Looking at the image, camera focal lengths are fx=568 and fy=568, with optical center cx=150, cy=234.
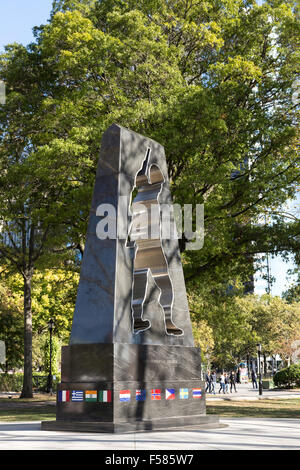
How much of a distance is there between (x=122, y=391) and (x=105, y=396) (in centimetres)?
36

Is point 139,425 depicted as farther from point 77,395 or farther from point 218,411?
point 218,411

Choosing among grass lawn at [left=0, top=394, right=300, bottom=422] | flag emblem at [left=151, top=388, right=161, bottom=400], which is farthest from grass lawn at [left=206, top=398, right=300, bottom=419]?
flag emblem at [left=151, top=388, right=161, bottom=400]

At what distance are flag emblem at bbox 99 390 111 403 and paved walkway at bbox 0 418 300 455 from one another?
0.86m

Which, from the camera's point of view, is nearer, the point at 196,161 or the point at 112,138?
the point at 112,138

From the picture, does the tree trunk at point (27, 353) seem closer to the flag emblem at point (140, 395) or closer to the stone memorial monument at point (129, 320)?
the stone memorial monument at point (129, 320)

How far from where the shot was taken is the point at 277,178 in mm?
20578

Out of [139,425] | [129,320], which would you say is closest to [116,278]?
[129,320]

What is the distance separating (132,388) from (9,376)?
99.7 feet

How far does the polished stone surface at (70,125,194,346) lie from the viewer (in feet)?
40.1

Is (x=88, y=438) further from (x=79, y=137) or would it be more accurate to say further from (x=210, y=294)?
(x=210, y=294)

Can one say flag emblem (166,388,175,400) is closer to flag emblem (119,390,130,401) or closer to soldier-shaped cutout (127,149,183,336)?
flag emblem (119,390,130,401)

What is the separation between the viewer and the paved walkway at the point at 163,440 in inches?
330

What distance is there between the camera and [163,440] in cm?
942
